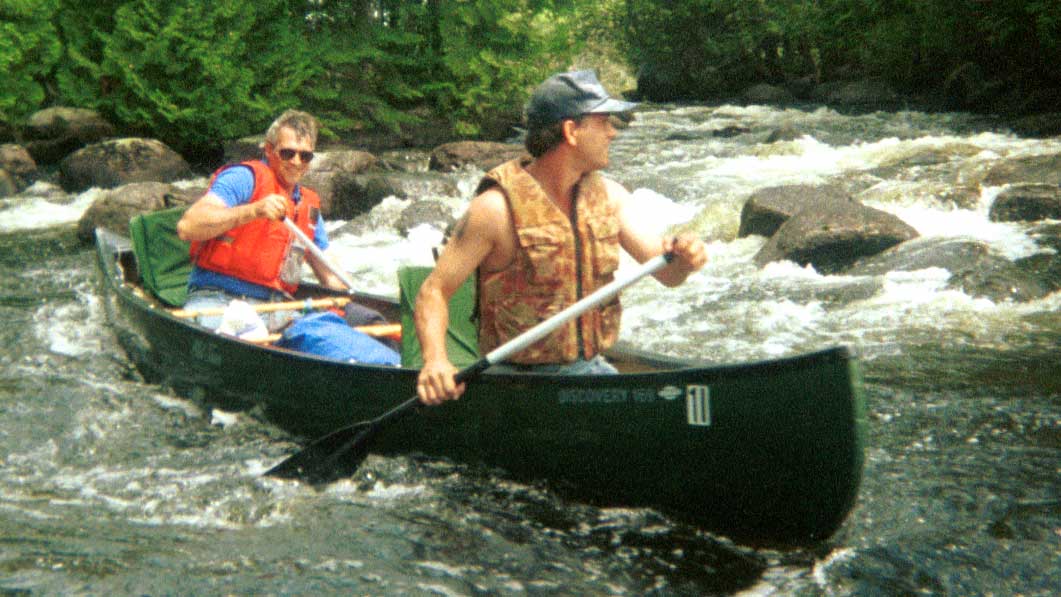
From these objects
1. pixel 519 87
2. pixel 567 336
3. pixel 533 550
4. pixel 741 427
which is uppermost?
pixel 519 87

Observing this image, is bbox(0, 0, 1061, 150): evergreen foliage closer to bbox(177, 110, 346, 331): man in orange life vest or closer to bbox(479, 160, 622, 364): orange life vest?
bbox(177, 110, 346, 331): man in orange life vest

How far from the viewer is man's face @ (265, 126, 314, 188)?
18.1ft

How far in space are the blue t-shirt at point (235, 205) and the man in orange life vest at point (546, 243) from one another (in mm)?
1910

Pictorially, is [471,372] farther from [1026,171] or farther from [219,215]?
[1026,171]

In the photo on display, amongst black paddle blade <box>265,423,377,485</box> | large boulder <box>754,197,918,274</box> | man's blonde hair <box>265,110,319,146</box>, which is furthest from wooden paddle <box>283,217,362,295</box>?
large boulder <box>754,197,918,274</box>

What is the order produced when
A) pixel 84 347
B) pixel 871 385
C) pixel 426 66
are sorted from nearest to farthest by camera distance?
pixel 871 385
pixel 84 347
pixel 426 66

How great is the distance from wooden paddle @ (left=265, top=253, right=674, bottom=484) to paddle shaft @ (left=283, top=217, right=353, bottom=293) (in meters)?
1.35

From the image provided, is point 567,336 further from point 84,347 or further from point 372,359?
point 84,347

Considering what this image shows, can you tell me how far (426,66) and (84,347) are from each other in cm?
1135

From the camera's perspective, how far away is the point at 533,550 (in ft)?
13.5

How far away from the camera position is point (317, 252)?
603 centimetres

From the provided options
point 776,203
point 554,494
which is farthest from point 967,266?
point 554,494

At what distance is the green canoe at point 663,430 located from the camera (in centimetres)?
356

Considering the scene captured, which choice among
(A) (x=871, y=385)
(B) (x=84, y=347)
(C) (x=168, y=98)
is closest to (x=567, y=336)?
(A) (x=871, y=385)
